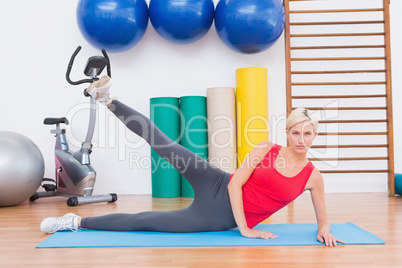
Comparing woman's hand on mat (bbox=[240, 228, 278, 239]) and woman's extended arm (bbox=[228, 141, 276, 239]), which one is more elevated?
woman's extended arm (bbox=[228, 141, 276, 239])

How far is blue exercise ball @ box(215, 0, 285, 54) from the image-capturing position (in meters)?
3.49

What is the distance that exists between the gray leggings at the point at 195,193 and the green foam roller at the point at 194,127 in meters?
1.60

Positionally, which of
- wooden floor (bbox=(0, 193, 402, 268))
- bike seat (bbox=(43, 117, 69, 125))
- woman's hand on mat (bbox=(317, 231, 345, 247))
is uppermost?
bike seat (bbox=(43, 117, 69, 125))

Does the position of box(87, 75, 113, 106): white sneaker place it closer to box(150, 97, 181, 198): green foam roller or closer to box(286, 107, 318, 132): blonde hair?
box(286, 107, 318, 132): blonde hair

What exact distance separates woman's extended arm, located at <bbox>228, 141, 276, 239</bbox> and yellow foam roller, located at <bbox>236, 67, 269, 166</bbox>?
1.65 metres

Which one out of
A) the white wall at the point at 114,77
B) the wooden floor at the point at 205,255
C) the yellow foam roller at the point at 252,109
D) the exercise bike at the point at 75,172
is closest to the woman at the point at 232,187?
the wooden floor at the point at 205,255

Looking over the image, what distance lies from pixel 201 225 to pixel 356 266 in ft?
2.80

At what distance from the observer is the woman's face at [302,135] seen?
1.92 m

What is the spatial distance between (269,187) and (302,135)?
34 centimetres

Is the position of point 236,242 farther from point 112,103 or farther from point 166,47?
point 166,47

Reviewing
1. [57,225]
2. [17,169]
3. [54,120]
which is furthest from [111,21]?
[57,225]

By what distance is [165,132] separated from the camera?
3832 mm

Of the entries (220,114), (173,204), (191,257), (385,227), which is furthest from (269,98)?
(191,257)

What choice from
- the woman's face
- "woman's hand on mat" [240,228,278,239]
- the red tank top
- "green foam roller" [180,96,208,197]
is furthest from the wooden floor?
"green foam roller" [180,96,208,197]
